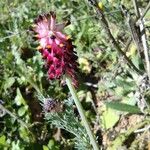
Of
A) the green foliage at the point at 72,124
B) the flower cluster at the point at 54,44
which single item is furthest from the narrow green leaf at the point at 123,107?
the flower cluster at the point at 54,44

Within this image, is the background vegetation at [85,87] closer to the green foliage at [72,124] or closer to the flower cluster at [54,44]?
the green foliage at [72,124]

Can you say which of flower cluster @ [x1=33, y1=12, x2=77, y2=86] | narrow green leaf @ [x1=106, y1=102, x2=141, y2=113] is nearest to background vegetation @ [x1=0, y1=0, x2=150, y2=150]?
narrow green leaf @ [x1=106, y1=102, x2=141, y2=113]

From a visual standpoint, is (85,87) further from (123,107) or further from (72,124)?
(72,124)

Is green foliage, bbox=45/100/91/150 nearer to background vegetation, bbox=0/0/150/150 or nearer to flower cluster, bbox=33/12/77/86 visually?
background vegetation, bbox=0/0/150/150

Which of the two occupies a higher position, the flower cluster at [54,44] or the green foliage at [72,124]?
the flower cluster at [54,44]

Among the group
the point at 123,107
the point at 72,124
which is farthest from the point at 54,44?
the point at 123,107

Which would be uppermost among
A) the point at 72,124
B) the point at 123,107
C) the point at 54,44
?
the point at 54,44
